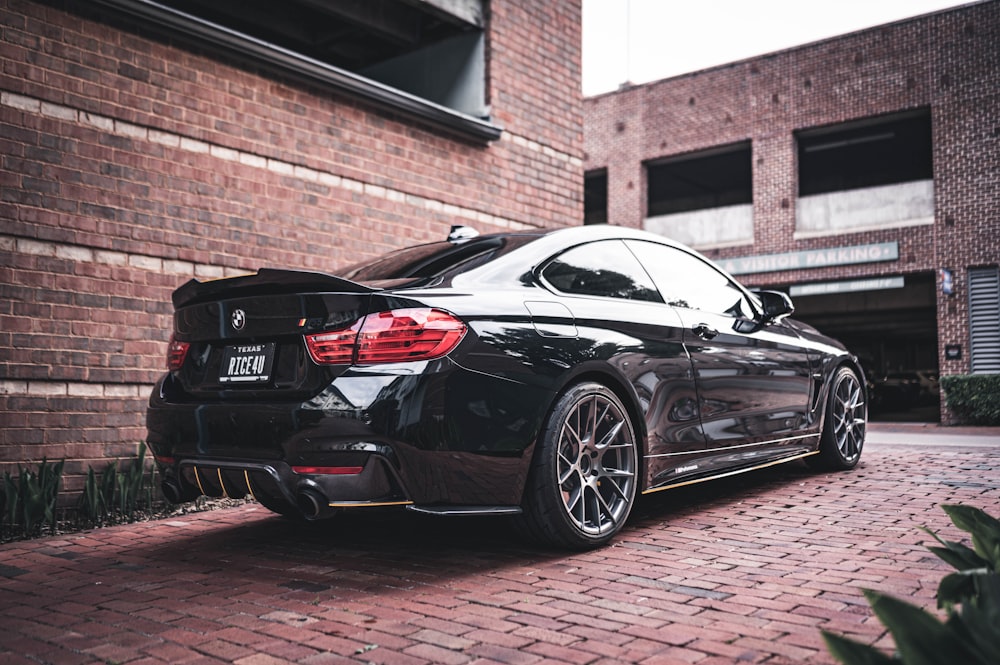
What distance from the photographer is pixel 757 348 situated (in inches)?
209

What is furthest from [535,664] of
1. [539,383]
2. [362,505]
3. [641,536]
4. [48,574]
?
[48,574]

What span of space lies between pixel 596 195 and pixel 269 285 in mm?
24821

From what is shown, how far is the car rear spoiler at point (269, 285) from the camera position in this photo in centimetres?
343

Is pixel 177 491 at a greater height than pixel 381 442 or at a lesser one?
lesser

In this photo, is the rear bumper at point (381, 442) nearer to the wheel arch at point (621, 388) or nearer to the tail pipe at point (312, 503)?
the tail pipe at point (312, 503)

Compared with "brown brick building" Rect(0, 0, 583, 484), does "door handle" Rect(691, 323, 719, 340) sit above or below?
below

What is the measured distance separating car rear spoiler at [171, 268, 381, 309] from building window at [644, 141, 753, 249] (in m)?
19.5

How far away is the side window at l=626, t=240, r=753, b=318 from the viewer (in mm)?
4820

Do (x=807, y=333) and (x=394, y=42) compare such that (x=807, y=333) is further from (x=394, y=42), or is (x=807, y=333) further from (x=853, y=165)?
(x=853, y=165)

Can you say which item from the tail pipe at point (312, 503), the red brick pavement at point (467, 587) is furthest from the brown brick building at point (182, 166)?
the tail pipe at point (312, 503)

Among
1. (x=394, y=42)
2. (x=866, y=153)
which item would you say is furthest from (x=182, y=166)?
(x=866, y=153)

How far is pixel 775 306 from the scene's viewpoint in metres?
5.73

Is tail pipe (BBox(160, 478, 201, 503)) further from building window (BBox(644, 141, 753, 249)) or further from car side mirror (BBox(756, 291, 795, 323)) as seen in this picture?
building window (BBox(644, 141, 753, 249))

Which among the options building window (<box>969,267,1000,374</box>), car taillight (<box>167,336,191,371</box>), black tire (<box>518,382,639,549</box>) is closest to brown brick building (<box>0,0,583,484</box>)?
car taillight (<box>167,336,191,371</box>)
